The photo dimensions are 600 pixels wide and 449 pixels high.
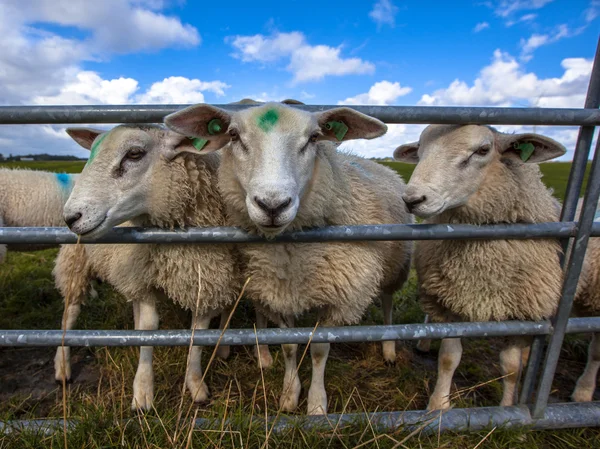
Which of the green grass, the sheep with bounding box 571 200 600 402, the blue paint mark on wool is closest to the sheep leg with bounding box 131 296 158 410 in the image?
the sheep with bounding box 571 200 600 402

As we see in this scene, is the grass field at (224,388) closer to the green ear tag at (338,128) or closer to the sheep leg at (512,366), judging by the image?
the sheep leg at (512,366)

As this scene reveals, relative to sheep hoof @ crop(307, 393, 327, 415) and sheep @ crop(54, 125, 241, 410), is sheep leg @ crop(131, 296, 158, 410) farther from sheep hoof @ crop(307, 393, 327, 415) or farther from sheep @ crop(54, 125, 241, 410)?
sheep hoof @ crop(307, 393, 327, 415)

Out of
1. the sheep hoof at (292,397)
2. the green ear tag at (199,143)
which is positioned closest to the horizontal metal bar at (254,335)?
the sheep hoof at (292,397)

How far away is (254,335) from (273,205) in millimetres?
648

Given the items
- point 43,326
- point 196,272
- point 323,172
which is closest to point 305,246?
point 323,172

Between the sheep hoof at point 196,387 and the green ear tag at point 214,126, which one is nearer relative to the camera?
the green ear tag at point 214,126

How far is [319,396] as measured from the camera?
2336 mm

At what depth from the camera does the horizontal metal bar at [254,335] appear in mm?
1702

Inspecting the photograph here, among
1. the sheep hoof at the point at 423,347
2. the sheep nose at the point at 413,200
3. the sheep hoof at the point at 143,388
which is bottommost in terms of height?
the sheep hoof at the point at 423,347

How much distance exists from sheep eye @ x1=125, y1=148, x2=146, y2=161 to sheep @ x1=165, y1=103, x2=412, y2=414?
34 cm

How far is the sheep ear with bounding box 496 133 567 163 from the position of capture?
1.94 m

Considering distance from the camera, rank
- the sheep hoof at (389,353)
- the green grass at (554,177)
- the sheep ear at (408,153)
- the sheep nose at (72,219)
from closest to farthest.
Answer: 1. the sheep nose at (72,219)
2. the sheep ear at (408,153)
3. the sheep hoof at (389,353)
4. the green grass at (554,177)

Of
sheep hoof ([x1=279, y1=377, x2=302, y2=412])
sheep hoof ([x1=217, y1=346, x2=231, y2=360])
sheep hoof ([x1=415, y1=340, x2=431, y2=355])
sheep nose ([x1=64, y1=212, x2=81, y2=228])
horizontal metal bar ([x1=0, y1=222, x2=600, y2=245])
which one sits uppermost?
sheep nose ([x1=64, y1=212, x2=81, y2=228])

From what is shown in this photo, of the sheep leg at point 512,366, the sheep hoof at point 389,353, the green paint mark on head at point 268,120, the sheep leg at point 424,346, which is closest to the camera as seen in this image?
the green paint mark on head at point 268,120
